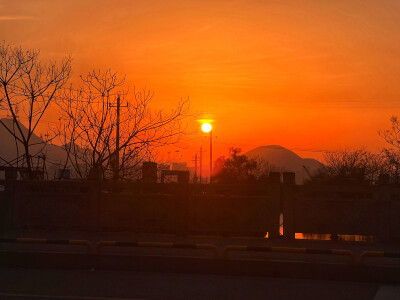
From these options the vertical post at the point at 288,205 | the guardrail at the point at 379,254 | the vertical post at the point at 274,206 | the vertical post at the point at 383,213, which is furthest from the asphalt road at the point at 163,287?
the vertical post at the point at 383,213

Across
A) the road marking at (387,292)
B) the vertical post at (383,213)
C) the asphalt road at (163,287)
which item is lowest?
the road marking at (387,292)

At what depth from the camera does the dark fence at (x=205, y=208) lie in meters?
17.8

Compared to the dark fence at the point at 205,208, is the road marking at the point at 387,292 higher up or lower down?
lower down

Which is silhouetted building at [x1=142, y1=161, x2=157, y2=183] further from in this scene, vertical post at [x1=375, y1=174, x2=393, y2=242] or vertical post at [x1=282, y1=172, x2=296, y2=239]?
vertical post at [x1=375, y1=174, x2=393, y2=242]

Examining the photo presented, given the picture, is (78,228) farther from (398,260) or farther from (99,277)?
(398,260)

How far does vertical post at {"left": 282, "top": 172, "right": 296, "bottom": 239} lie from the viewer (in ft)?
58.5

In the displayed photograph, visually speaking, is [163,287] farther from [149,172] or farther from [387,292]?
[149,172]

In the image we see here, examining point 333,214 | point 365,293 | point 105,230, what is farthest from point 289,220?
point 365,293

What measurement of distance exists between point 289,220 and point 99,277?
7.90 m

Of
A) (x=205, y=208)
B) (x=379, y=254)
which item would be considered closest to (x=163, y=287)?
(x=379, y=254)

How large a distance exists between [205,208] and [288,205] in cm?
261

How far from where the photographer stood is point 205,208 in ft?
60.8

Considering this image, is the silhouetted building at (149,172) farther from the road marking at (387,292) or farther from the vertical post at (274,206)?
the road marking at (387,292)

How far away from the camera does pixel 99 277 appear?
11477 mm
